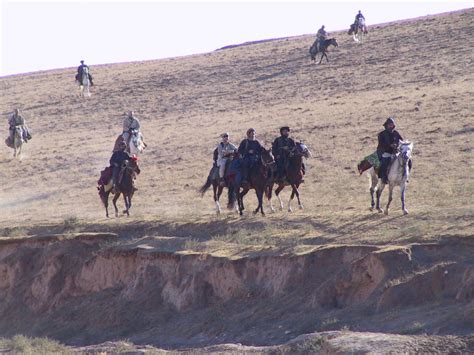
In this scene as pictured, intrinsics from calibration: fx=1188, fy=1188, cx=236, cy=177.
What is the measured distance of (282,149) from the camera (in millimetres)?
26656

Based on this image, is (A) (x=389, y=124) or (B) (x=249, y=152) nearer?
(A) (x=389, y=124)

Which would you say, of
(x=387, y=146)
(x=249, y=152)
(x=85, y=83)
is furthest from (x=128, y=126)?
(x=85, y=83)

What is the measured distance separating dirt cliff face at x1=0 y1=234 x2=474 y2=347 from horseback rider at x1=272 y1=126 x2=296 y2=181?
3638mm

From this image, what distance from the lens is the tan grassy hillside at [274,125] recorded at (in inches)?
998

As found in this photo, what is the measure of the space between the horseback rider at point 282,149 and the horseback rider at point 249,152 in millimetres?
418

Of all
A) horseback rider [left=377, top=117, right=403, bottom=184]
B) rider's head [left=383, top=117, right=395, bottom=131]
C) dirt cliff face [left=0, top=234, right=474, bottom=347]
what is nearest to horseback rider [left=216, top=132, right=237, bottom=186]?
dirt cliff face [left=0, top=234, right=474, bottom=347]

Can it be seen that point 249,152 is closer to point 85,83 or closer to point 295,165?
point 295,165

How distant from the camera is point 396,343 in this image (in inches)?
645

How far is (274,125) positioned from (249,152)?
663 inches

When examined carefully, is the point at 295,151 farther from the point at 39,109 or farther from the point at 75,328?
the point at 39,109

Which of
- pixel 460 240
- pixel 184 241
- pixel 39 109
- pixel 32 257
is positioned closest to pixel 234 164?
pixel 184 241

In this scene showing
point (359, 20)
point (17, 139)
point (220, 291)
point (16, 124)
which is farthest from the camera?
point (359, 20)

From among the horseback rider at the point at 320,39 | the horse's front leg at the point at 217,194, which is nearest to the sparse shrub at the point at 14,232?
the horse's front leg at the point at 217,194

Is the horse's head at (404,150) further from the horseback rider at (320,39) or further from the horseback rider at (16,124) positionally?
the horseback rider at (320,39)
